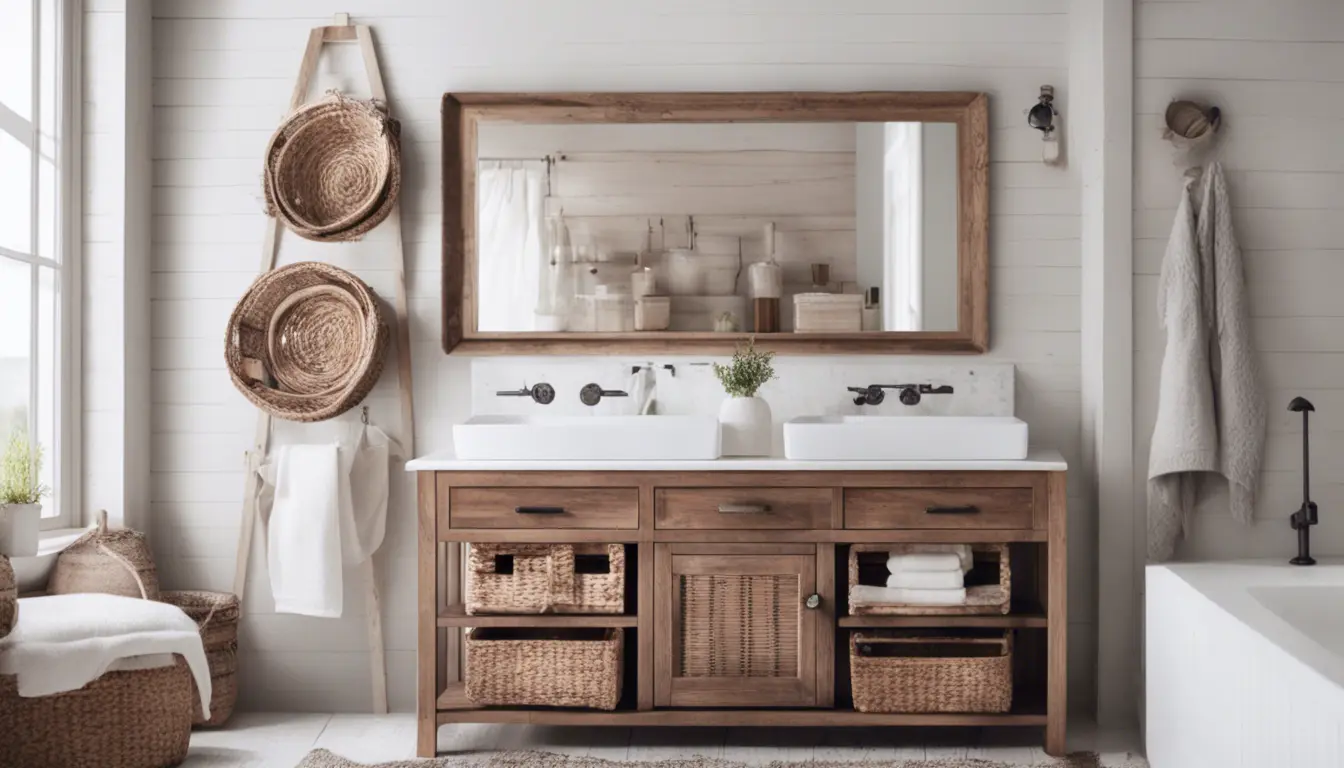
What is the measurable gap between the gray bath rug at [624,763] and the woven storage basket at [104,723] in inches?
13.6

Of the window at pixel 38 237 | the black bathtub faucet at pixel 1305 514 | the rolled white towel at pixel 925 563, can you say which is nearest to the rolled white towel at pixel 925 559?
the rolled white towel at pixel 925 563

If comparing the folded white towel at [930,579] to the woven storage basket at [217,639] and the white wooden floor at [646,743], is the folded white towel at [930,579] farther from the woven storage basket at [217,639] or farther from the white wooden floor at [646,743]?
the woven storage basket at [217,639]

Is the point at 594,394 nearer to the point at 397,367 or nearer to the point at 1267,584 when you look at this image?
the point at 397,367

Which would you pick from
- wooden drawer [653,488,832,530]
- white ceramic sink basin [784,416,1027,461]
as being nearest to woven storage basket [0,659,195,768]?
wooden drawer [653,488,832,530]

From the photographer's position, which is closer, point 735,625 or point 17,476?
point 17,476

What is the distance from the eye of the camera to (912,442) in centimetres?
296

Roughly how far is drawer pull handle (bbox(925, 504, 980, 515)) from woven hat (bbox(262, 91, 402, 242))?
5.68 ft

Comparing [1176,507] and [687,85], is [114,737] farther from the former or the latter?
[1176,507]

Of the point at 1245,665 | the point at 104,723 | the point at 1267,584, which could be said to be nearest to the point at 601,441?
the point at 104,723

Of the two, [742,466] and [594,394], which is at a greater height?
[594,394]

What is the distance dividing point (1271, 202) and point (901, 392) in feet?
3.76

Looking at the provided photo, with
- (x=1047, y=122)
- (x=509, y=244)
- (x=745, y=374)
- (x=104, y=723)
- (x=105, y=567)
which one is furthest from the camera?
(x=509, y=244)

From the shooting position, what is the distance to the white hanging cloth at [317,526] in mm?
3248

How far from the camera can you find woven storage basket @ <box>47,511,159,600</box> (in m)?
3.04
